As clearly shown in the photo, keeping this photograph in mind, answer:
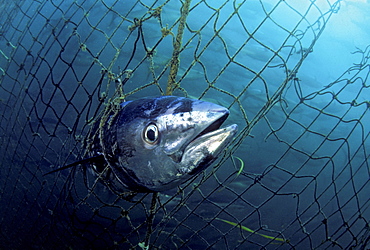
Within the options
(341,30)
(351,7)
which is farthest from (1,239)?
(341,30)

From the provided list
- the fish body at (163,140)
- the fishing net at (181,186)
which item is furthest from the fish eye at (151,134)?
→ the fishing net at (181,186)

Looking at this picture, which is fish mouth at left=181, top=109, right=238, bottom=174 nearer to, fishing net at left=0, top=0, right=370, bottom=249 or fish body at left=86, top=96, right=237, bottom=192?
fish body at left=86, top=96, right=237, bottom=192

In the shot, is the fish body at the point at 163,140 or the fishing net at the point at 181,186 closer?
the fish body at the point at 163,140

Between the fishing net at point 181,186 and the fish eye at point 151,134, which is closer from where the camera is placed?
the fish eye at point 151,134

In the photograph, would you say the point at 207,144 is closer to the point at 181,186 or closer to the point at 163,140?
the point at 163,140

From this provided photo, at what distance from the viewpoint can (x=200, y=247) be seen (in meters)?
4.63

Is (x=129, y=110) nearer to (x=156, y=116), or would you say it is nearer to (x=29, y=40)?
(x=156, y=116)

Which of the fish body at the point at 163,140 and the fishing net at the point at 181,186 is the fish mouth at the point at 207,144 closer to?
the fish body at the point at 163,140

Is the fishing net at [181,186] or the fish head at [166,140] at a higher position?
the fishing net at [181,186]

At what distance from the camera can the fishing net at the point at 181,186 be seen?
1630 millimetres

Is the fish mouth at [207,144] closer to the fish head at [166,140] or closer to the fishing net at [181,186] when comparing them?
the fish head at [166,140]

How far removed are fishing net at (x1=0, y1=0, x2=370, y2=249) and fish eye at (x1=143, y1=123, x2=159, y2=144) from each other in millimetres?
364

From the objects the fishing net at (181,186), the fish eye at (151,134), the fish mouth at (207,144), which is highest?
the fishing net at (181,186)

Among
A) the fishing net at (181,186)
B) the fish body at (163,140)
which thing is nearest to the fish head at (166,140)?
the fish body at (163,140)
